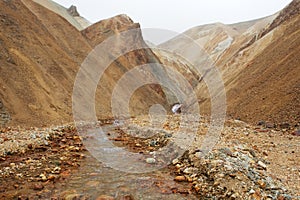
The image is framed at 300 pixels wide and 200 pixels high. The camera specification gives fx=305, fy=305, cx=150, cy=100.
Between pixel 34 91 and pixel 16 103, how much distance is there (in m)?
3.03

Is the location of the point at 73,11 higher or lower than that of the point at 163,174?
higher

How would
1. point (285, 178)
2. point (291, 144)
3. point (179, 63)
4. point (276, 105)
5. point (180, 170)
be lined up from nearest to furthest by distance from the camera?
point (285, 178), point (180, 170), point (291, 144), point (276, 105), point (179, 63)

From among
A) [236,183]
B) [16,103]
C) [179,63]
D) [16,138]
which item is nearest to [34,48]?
[16,103]

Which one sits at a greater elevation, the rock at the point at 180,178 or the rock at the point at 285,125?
the rock at the point at 285,125

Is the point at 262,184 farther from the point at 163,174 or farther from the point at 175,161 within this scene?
the point at 175,161

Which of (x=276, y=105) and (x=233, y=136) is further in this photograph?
(x=276, y=105)

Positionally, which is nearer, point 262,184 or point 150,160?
point 262,184

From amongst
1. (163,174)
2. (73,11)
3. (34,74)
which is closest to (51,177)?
(163,174)

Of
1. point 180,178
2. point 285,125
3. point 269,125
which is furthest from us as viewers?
point 269,125

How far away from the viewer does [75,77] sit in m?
36.9

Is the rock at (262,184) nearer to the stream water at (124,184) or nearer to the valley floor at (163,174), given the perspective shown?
the valley floor at (163,174)

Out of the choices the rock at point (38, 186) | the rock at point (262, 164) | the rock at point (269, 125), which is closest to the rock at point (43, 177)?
the rock at point (38, 186)

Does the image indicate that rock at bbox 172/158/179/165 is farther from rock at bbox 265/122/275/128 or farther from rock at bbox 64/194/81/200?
rock at bbox 265/122/275/128

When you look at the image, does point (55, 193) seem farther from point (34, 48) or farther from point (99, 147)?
point (34, 48)
